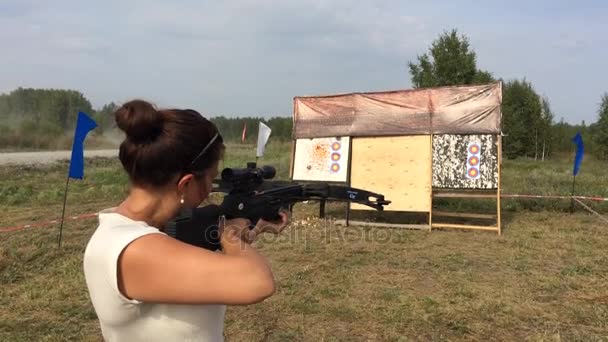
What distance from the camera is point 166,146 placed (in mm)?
1172

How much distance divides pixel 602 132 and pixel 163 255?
34.2 m

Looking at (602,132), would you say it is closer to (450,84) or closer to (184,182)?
(450,84)

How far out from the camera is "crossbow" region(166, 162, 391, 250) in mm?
1439

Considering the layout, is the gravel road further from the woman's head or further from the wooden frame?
the woman's head

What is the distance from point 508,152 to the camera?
32.5 m

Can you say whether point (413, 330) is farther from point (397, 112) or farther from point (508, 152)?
point (508, 152)

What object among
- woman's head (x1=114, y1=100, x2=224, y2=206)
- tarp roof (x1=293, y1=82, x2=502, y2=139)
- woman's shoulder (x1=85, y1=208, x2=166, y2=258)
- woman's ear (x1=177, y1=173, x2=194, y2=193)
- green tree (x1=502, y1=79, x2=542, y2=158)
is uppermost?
green tree (x1=502, y1=79, x2=542, y2=158)

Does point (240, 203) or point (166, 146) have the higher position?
point (166, 146)

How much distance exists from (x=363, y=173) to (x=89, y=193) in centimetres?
771

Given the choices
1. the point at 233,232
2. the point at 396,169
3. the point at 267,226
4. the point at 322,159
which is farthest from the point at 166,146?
the point at 322,159

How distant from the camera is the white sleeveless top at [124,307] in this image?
1116mm

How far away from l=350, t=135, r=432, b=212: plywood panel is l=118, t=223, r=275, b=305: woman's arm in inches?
309

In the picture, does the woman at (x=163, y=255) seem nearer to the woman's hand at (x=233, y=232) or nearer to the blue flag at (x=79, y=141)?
the woman's hand at (x=233, y=232)

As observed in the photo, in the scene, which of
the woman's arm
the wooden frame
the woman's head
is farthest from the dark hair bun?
the wooden frame
